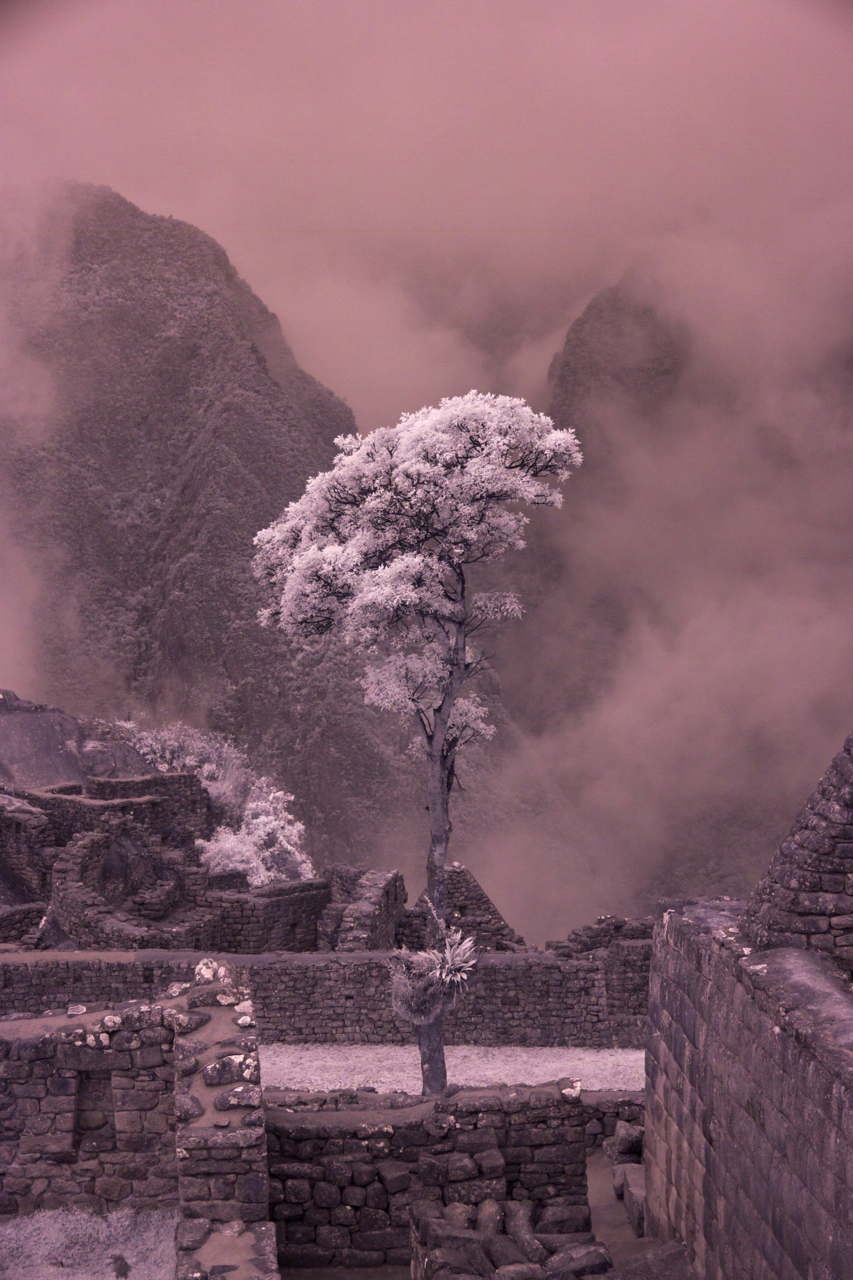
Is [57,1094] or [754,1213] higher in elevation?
[57,1094]

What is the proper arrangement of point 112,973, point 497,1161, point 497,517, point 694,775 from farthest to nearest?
point 694,775, point 497,517, point 112,973, point 497,1161

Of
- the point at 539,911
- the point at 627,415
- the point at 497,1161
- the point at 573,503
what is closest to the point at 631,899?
the point at 539,911

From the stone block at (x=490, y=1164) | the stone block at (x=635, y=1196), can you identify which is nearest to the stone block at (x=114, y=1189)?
the stone block at (x=490, y=1164)

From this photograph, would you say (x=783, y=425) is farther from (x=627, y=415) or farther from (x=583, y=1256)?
(x=583, y=1256)

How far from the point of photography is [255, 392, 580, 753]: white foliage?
64.6 ft

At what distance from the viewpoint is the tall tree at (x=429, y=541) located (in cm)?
1966

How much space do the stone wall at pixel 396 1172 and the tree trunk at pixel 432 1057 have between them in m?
6.12

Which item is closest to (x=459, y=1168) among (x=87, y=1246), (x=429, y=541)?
(x=87, y=1246)

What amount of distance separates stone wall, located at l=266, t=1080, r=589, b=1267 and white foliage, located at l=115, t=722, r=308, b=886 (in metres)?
17.5

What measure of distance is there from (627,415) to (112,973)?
4159 centimetres

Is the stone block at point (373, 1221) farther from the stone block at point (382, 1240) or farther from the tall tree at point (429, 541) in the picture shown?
the tall tree at point (429, 541)

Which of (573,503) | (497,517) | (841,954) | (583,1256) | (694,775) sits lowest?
(583,1256)

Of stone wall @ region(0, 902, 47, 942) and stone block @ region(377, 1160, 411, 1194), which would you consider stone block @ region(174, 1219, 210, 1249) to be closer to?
stone block @ region(377, 1160, 411, 1194)

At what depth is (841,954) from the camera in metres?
5.88
